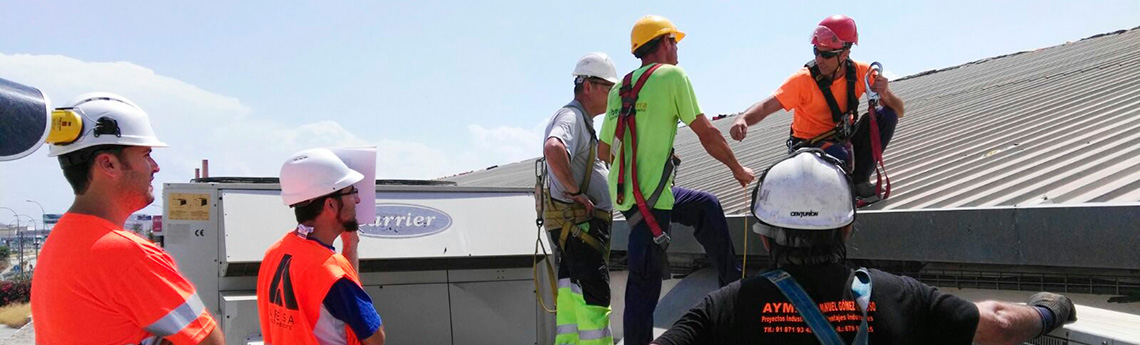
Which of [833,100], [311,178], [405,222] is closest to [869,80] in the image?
[833,100]

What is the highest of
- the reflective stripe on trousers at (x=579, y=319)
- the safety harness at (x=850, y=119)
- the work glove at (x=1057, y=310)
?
the safety harness at (x=850, y=119)

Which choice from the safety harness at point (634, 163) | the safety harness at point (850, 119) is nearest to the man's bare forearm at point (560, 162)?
the safety harness at point (634, 163)

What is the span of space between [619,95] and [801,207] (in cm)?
237

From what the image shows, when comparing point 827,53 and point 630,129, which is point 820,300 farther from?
point 827,53

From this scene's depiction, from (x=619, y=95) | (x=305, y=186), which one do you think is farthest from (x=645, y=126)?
(x=305, y=186)

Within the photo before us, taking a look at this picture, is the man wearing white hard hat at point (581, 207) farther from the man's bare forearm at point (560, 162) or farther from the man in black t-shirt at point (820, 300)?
the man in black t-shirt at point (820, 300)

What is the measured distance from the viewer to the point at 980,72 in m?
11.9

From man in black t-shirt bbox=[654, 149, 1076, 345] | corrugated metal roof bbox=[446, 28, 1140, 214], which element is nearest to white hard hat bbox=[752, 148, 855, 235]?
man in black t-shirt bbox=[654, 149, 1076, 345]

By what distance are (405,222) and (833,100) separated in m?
2.84

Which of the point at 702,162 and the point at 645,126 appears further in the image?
the point at 702,162

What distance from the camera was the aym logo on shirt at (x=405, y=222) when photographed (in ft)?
18.4

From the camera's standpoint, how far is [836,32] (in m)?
4.91

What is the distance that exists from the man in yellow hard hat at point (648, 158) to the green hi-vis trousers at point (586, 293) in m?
0.28

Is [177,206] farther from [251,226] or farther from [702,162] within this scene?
[702,162]
